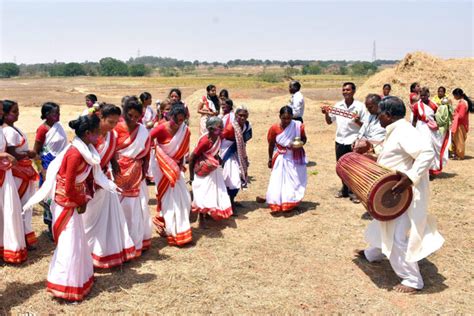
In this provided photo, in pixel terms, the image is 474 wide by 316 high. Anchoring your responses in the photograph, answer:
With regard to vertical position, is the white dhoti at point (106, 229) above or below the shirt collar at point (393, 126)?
below

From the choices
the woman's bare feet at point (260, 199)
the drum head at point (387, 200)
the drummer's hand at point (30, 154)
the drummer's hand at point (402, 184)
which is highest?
the drummer's hand at point (30, 154)

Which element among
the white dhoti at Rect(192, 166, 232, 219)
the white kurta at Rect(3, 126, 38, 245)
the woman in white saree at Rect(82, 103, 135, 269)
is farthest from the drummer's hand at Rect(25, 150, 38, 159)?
the white dhoti at Rect(192, 166, 232, 219)

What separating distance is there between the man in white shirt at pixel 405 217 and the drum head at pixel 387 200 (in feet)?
0.24

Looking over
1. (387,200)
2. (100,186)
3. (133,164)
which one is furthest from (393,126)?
(100,186)

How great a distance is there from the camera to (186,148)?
6.10 m

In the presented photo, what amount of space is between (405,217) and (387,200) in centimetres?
34

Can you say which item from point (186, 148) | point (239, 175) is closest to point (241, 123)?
point (239, 175)

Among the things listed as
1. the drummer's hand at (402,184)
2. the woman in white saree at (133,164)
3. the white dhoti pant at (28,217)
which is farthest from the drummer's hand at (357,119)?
the white dhoti pant at (28,217)

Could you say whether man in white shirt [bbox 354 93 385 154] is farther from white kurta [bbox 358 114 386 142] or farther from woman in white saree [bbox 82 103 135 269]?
woman in white saree [bbox 82 103 135 269]

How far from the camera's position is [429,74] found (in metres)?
23.9

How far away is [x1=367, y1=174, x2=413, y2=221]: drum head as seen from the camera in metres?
4.59

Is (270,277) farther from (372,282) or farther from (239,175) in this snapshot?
(239,175)

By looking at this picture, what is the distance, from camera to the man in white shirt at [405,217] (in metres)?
4.68

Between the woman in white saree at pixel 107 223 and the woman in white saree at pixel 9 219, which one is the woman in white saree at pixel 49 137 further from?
the woman in white saree at pixel 107 223
